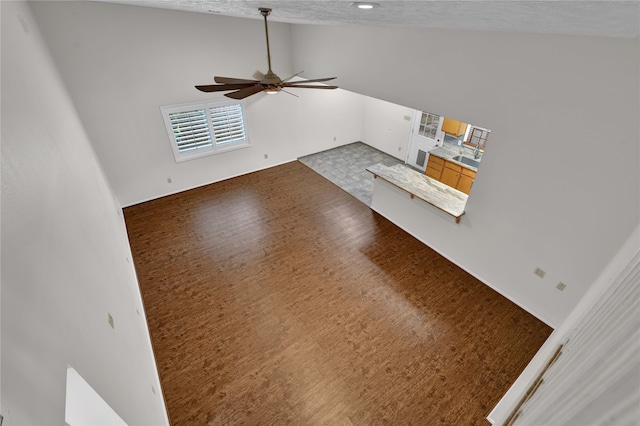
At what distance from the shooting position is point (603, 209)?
9.09ft

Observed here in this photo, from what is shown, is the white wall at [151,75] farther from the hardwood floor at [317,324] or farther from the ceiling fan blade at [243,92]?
the ceiling fan blade at [243,92]

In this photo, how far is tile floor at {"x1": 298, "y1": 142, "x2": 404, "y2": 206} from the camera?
260 inches

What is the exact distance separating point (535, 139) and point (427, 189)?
1.84 metres

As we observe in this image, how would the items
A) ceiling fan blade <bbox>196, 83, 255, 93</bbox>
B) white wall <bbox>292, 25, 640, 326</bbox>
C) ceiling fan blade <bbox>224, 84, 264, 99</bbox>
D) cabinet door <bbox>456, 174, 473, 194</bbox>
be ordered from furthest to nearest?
1. cabinet door <bbox>456, 174, 473, 194</bbox>
2. ceiling fan blade <bbox>224, 84, 264, 99</bbox>
3. ceiling fan blade <bbox>196, 83, 255, 93</bbox>
4. white wall <bbox>292, 25, 640, 326</bbox>

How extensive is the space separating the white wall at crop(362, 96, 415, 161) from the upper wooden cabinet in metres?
1.01

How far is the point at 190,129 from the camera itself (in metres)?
5.96

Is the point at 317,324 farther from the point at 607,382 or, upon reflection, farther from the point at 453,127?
the point at 453,127

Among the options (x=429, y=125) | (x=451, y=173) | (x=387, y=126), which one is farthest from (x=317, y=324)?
(x=387, y=126)

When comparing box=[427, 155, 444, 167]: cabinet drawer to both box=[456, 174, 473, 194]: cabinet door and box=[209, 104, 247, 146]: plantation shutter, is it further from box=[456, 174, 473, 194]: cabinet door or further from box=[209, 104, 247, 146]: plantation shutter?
box=[209, 104, 247, 146]: plantation shutter

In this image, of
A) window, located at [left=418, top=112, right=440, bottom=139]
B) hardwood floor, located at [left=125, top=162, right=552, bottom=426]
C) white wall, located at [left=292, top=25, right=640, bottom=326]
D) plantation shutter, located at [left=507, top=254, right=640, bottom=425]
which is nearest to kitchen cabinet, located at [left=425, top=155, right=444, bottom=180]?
window, located at [left=418, top=112, right=440, bottom=139]

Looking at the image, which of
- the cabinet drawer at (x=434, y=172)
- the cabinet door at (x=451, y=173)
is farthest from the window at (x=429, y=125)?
the cabinet door at (x=451, y=173)

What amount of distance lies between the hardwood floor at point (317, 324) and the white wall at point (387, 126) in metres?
3.33

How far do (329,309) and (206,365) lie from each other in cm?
166

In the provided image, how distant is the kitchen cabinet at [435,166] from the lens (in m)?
6.41
